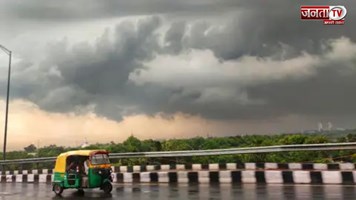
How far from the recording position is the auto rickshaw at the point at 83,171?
1569cm

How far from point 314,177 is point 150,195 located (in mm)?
5435

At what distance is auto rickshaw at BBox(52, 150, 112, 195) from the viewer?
51.5 feet

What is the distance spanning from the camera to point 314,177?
49.8 feet

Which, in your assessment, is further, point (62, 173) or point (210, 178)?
point (210, 178)

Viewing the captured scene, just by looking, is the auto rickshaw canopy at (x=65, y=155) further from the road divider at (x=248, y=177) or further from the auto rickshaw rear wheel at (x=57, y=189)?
the road divider at (x=248, y=177)

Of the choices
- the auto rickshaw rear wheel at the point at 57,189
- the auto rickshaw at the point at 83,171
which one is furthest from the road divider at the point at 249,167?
the auto rickshaw rear wheel at the point at 57,189

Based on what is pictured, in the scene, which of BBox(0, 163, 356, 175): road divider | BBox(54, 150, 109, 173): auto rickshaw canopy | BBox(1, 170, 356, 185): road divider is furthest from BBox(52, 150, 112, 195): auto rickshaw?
BBox(0, 163, 356, 175): road divider

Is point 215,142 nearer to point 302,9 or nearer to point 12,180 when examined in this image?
point 12,180

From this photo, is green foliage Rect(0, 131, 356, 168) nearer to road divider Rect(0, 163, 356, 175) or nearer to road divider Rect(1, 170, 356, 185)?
road divider Rect(0, 163, 356, 175)

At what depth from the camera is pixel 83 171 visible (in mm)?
16078

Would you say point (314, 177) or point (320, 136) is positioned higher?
point (320, 136)

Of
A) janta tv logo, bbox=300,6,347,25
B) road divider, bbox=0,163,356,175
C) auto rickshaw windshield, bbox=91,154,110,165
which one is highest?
janta tv logo, bbox=300,6,347,25

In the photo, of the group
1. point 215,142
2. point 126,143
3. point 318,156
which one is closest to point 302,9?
point 318,156

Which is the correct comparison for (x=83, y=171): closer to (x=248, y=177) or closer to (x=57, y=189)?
(x=57, y=189)
